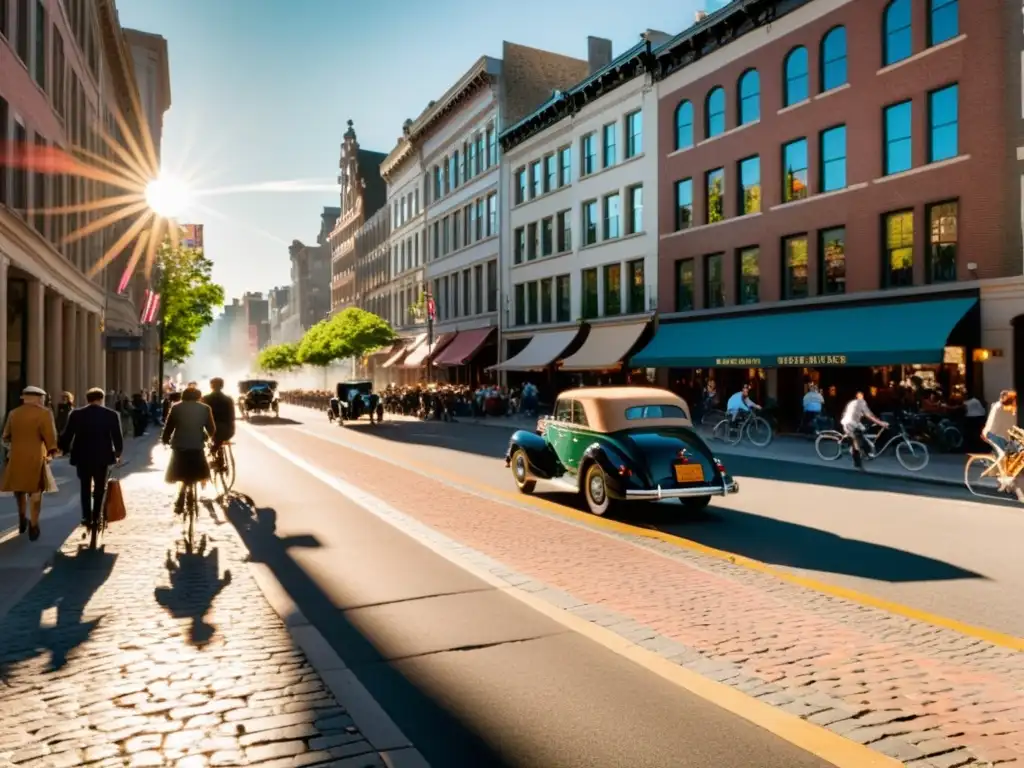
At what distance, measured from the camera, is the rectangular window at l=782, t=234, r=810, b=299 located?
2741cm

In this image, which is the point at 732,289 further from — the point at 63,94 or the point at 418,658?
the point at 418,658

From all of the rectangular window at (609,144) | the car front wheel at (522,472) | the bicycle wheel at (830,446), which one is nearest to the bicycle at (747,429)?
the bicycle wheel at (830,446)

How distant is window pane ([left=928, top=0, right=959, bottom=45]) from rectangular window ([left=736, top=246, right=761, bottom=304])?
8.42 metres

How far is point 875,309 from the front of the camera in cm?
2392

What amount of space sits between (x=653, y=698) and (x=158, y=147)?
85.5 metres

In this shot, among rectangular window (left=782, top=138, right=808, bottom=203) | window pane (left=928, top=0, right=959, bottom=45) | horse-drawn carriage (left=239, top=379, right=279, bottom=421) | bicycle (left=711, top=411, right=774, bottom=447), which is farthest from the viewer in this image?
horse-drawn carriage (left=239, top=379, right=279, bottom=421)

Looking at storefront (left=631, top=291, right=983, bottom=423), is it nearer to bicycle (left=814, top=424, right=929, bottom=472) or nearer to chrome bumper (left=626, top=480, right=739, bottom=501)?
bicycle (left=814, top=424, right=929, bottom=472)

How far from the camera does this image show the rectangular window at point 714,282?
31.1 meters

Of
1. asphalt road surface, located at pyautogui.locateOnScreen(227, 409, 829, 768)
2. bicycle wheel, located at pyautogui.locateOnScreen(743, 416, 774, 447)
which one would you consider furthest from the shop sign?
asphalt road surface, located at pyautogui.locateOnScreen(227, 409, 829, 768)

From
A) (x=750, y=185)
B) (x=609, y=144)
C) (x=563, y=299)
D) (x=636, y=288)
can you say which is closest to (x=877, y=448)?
(x=750, y=185)

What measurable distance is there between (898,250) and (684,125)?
1194cm

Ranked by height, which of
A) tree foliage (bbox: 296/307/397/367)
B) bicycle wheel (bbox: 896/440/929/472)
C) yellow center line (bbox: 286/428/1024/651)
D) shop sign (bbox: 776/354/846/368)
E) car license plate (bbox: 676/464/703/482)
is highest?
tree foliage (bbox: 296/307/397/367)

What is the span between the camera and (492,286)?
49062 millimetres

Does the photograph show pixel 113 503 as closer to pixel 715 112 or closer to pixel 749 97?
pixel 749 97
